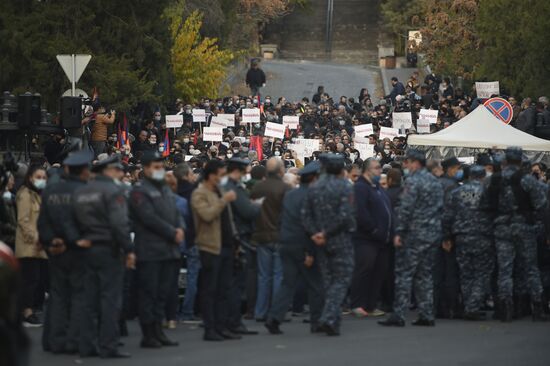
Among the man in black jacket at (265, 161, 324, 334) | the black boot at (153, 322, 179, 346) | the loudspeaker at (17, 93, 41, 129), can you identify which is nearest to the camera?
the black boot at (153, 322, 179, 346)

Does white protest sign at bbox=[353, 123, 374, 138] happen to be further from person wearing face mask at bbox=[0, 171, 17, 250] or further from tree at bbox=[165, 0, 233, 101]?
person wearing face mask at bbox=[0, 171, 17, 250]

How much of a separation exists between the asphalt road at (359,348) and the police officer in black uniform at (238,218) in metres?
0.27

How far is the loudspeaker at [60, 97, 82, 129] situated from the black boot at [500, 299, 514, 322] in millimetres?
8820

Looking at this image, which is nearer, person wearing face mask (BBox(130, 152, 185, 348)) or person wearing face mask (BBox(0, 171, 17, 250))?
person wearing face mask (BBox(130, 152, 185, 348))

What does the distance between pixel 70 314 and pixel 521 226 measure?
17.8 feet

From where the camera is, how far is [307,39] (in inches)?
3226

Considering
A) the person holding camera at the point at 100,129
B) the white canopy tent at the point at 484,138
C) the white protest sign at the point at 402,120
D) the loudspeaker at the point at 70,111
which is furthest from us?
the white protest sign at the point at 402,120

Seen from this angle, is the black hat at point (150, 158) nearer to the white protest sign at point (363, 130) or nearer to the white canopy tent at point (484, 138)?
the white canopy tent at point (484, 138)

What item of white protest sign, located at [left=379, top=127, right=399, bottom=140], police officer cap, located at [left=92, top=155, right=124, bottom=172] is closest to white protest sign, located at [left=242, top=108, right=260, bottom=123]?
white protest sign, located at [left=379, top=127, right=399, bottom=140]

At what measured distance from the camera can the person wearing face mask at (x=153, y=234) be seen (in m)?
14.4

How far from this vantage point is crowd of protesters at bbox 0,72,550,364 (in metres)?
14.1

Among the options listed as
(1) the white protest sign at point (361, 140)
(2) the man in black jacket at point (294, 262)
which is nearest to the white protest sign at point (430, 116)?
(1) the white protest sign at point (361, 140)

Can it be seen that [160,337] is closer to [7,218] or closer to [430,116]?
[7,218]

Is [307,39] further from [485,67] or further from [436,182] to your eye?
[436,182]
